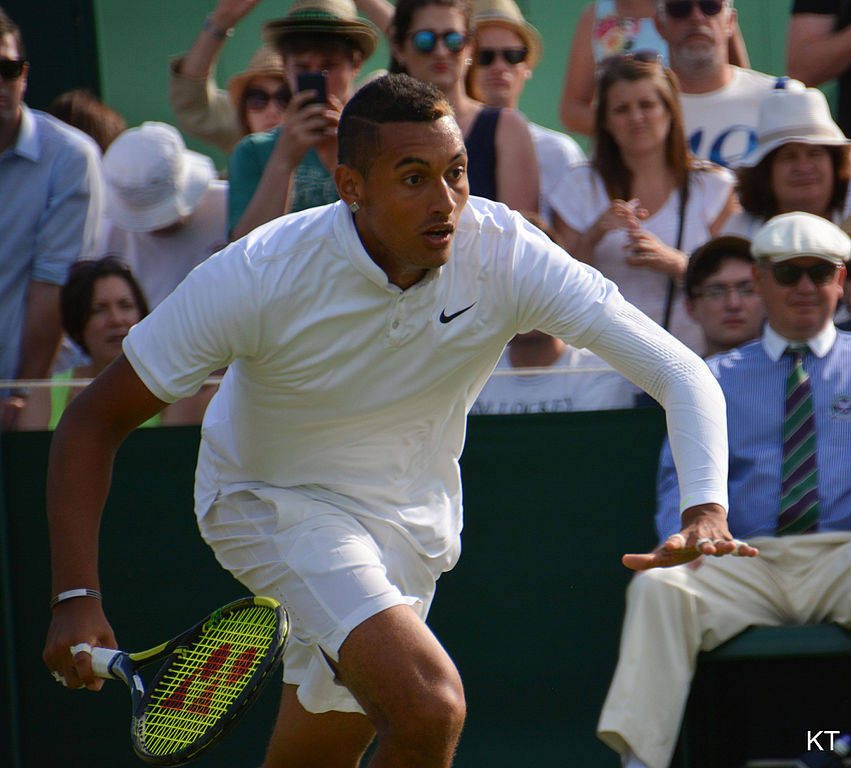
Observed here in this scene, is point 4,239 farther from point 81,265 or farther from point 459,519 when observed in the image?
point 459,519

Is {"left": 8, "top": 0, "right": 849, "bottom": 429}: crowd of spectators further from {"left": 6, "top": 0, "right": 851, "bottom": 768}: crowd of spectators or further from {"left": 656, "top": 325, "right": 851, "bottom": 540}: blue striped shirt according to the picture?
{"left": 656, "top": 325, "right": 851, "bottom": 540}: blue striped shirt

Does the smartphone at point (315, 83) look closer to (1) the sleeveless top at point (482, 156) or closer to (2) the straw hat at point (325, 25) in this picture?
(2) the straw hat at point (325, 25)

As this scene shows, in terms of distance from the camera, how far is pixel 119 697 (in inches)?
176

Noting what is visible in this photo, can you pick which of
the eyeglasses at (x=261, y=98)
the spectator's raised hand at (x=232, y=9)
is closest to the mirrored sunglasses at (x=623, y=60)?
the eyeglasses at (x=261, y=98)

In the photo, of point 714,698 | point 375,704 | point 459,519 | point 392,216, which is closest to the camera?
point 375,704

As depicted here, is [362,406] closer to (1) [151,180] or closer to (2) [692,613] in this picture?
(2) [692,613]

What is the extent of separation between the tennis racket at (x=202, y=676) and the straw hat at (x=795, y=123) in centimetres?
267

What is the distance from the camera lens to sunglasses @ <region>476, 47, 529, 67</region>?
5.00 metres

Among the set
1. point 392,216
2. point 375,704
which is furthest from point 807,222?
point 375,704

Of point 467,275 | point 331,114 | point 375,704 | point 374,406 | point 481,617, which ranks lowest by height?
point 481,617

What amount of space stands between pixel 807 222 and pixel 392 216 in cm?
180

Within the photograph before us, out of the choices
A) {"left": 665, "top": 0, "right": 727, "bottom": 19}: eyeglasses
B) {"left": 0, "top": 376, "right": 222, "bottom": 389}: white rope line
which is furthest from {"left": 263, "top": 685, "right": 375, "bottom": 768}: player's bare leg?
{"left": 665, "top": 0, "right": 727, "bottom": 19}: eyeglasses

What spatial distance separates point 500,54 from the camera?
4996 millimetres

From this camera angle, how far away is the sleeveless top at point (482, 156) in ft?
14.7
